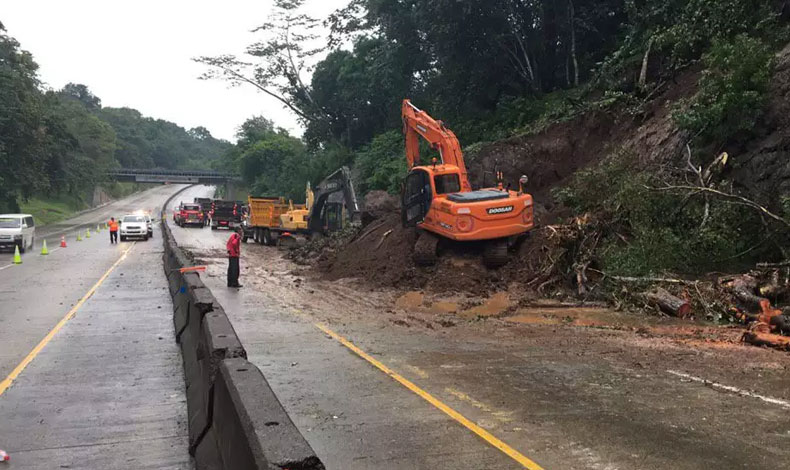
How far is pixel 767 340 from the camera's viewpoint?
9.16 metres

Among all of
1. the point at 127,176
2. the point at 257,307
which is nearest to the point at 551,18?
the point at 257,307

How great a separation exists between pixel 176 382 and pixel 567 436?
484 cm

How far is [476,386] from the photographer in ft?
24.6

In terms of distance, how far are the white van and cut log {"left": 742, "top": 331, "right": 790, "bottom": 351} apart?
96.6 ft

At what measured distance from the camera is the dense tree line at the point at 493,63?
19219 millimetres

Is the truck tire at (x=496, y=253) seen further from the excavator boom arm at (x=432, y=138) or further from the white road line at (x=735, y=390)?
the white road line at (x=735, y=390)

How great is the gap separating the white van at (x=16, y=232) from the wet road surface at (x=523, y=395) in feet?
73.4

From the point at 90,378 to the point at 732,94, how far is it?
555 inches

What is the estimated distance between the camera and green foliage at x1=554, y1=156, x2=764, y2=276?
13.0m

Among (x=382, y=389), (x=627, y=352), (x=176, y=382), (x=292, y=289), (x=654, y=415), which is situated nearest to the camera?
(x=654, y=415)

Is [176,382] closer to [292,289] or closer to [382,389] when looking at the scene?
[382,389]

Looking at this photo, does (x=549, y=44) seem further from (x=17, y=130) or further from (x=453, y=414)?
(x=17, y=130)

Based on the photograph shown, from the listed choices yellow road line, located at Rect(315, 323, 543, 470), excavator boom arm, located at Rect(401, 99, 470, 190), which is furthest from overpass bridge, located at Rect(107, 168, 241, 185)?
yellow road line, located at Rect(315, 323, 543, 470)

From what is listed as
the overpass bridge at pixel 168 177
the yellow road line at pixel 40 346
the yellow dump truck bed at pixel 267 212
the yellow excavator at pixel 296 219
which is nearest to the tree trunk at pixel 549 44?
the yellow excavator at pixel 296 219
